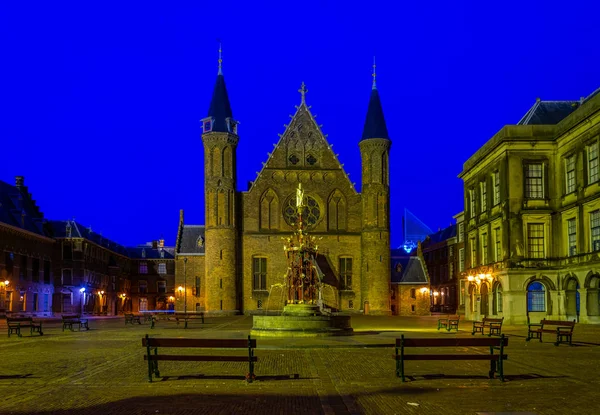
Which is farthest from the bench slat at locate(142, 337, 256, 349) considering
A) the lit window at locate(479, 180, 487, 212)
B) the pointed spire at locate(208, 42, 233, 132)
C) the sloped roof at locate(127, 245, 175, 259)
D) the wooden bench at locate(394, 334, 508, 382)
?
the sloped roof at locate(127, 245, 175, 259)

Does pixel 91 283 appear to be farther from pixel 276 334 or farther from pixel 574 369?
pixel 574 369

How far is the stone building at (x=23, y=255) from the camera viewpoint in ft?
189

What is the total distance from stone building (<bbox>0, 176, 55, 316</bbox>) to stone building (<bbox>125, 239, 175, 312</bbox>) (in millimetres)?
25968

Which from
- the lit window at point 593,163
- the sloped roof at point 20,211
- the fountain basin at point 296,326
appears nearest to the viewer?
the fountain basin at point 296,326

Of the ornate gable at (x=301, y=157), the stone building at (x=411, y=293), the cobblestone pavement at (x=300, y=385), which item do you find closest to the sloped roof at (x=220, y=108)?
the ornate gable at (x=301, y=157)

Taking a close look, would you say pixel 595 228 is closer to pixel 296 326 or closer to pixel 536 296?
pixel 536 296

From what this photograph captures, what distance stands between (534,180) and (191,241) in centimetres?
3957

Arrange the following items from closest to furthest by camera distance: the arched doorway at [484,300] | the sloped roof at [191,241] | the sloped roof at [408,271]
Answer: the arched doorway at [484,300], the sloped roof at [191,241], the sloped roof at [408,271]

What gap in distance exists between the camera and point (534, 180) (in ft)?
141

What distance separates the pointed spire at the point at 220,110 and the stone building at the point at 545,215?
29.1m

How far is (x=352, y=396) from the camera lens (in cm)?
1255

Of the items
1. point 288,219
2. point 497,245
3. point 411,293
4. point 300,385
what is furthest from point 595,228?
point 411,293

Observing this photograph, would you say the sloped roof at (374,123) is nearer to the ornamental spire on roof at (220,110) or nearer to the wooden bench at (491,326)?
the ornamental spire on roof at (220,110)

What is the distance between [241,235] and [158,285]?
31483mm
